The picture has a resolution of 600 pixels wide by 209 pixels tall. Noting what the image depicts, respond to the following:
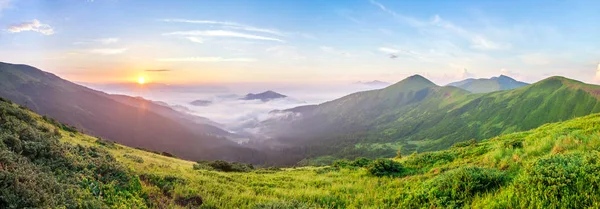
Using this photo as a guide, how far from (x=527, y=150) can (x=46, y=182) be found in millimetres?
18477

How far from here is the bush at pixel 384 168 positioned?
18219 millimetres

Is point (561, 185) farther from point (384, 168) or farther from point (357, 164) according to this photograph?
point (357, 164)

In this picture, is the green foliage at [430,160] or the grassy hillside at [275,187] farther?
the green foliage at [430,160]

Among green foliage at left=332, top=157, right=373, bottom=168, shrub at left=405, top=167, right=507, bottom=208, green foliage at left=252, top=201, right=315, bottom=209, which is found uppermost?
shrub at left=405, top=167, right=507, bottom=208

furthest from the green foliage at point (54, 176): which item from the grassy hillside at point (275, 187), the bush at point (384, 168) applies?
the bush at point (384, 168)

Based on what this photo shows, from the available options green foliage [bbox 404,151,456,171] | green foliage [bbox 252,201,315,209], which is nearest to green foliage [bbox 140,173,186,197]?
green foliage [bbox 252,201,315,209]

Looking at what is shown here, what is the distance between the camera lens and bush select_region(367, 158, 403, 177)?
18.2 m

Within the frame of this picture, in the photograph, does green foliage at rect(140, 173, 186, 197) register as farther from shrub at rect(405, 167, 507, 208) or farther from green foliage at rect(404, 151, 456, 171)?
green foliage at rect(404, 151, 456, 171)

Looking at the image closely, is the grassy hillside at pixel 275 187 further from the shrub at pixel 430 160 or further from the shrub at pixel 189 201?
the shrub at pixel 430 160

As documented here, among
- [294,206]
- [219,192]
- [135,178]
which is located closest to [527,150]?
[294,206]

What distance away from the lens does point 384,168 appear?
18750mm

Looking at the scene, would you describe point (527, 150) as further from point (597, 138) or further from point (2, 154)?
point (2, 154)

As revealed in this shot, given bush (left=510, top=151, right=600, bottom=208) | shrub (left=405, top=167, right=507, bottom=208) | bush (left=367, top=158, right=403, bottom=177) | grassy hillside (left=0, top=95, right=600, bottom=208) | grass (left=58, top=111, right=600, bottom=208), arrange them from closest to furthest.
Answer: grassy hillside (left=0, top=95, right=600, bottom=208), bush (left=510, top=151, right=600, bottom=208), grass (left=58, top=111, right=600, bottom=208), shrub (left=405, top=167, right=507, bottom=208), bush (left=367, top=158, right=403, bottom=177)

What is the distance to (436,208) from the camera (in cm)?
→ 1043
